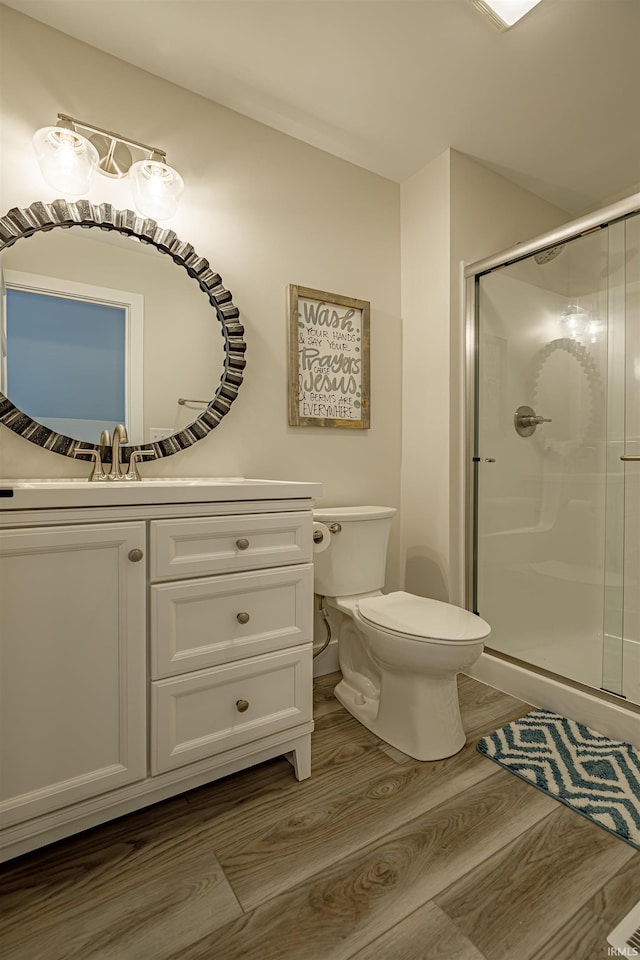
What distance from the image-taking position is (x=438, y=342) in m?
2.19

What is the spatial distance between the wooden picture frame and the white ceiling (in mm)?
694

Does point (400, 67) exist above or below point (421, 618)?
above

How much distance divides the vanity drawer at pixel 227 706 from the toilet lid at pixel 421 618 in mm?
305

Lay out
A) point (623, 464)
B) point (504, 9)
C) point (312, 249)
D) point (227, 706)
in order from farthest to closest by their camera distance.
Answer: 1. point (312, 249)
2. point (623, 464)
3. point (504, 9)
4. point (227, 706)

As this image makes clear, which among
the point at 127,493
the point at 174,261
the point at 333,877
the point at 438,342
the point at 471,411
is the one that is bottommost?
the point at 333,877

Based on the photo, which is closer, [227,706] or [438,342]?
[227,706]

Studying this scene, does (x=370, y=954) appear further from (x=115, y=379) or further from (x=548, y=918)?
(x=115, y=379)

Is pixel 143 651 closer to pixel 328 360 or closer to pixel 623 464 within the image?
pixel 328 360

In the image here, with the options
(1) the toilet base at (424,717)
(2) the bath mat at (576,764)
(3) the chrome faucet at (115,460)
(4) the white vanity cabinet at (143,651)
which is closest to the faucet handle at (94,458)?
(3) the chrome faucet at (115,460)

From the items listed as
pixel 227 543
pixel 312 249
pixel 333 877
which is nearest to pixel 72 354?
pixel 227 543

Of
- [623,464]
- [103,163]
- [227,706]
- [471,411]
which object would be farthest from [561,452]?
[103,163]

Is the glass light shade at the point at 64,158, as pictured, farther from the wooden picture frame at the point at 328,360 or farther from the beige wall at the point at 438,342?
the beige wall at the point at 438,342

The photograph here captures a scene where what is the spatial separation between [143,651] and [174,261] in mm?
1324

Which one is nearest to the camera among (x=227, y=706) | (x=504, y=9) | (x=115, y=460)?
(x=227, y=706)
